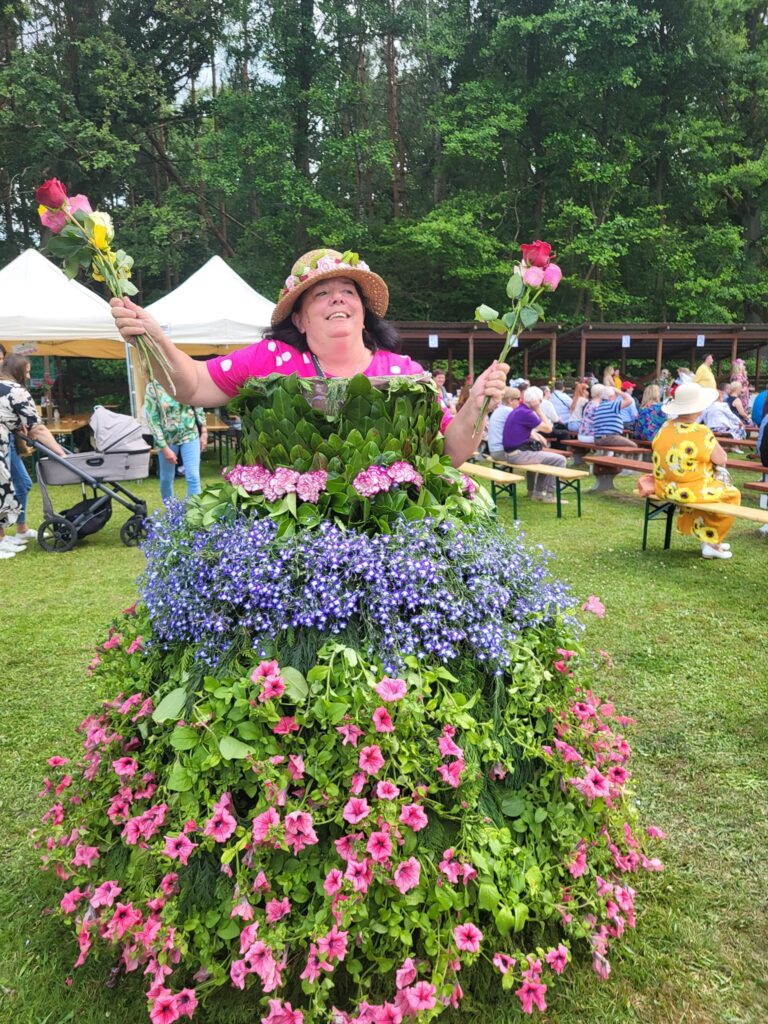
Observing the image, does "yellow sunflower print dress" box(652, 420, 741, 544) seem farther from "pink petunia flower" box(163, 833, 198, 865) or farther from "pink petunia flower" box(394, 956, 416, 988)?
"pink petunia flower" box(163, 833, 198, 865)

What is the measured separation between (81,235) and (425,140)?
90.8 feet

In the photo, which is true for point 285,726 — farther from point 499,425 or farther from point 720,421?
point 720,421

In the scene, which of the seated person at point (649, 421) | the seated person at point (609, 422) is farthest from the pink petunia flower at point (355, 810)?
the seated person at point (649, 421)

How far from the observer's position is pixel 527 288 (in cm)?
206

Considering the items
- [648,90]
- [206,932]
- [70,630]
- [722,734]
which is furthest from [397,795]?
[648,90]

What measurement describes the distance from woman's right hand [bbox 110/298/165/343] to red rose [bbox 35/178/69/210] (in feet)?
0.92

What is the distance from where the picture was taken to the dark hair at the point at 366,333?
8.13ft

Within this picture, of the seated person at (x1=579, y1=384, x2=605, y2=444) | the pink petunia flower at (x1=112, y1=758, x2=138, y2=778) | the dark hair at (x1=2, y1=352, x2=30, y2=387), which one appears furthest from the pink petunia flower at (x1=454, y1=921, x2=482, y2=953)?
the seated person at (x1=579, y1=384, x2=605, y2=444)

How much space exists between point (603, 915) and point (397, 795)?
0.74m

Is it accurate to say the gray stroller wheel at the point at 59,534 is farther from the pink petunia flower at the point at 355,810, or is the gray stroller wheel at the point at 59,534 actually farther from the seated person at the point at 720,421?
the seated person at the point at 720,421

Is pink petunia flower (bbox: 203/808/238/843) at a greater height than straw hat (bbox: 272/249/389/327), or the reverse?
straw hat (bbox: 272/249/389/327)

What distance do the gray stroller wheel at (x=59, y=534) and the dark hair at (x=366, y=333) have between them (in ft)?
16.4

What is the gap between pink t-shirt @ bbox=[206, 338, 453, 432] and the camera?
→ 2.41m

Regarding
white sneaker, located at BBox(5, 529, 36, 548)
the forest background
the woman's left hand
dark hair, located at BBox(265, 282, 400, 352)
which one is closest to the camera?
the woman's left hand
